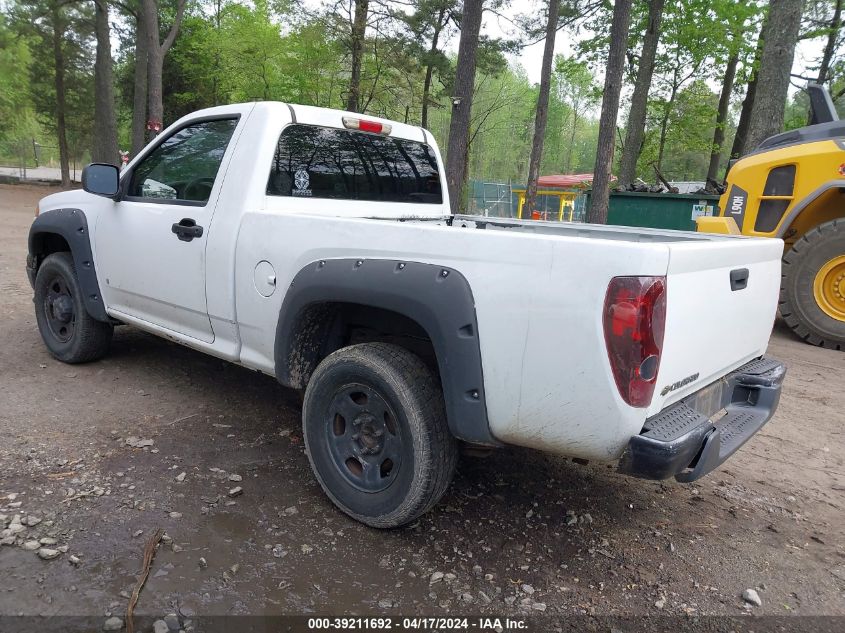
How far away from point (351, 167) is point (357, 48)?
15.7 meters

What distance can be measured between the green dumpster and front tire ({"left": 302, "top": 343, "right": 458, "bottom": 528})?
333 inches

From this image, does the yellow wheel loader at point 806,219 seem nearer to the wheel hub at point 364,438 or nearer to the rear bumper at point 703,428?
the rear bumper at point 703,428

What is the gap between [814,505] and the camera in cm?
325

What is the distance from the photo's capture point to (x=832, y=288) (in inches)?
258

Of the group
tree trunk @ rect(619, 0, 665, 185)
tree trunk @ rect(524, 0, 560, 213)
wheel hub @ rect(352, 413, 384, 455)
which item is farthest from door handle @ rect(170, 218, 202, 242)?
tree trunk @ rect(619, 0, 665, 185)

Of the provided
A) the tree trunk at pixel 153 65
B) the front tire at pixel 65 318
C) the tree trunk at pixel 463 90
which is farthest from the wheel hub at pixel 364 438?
the tree trunk at pixel 153 65

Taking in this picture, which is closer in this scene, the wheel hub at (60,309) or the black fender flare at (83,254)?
the black fender flare at (83,254)

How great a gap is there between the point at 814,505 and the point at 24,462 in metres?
4.26

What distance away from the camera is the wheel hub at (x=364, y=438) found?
2.72m

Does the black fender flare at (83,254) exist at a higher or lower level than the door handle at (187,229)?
lower

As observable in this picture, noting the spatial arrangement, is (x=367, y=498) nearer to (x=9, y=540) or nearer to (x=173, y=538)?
(x=173, y=538)

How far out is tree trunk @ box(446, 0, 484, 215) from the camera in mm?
11305

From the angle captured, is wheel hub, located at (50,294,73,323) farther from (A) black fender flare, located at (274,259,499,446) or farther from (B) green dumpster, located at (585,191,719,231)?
(B) green dumpster, located at (585,191,719,231)

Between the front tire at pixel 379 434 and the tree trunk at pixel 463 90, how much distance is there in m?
8.78
